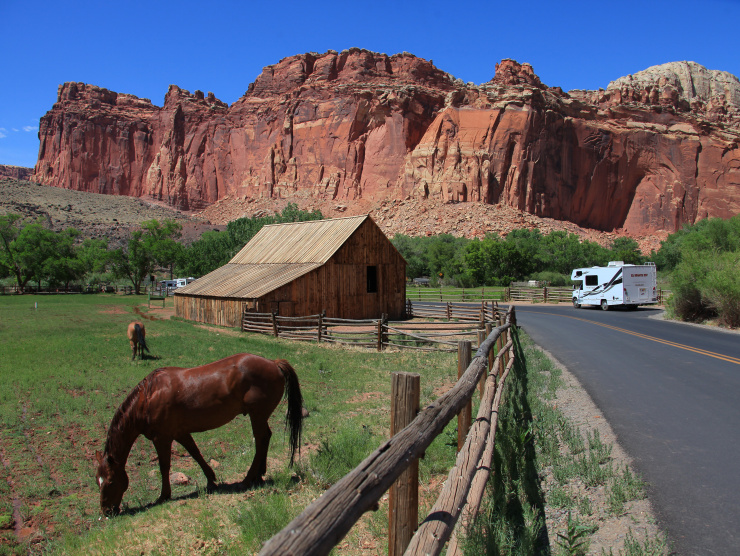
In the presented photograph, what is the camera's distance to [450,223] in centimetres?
8269

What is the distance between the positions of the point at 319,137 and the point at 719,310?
308 feet

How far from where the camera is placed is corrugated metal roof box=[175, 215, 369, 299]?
2367 centimetres

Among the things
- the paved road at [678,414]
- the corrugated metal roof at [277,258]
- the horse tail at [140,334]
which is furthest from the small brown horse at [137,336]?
the paved road at [678,414]

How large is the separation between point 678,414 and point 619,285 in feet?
78.7

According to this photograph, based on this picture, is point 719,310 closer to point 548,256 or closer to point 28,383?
point 28,383

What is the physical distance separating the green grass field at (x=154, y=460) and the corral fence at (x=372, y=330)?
3630 millimetres

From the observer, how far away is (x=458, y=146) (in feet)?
302

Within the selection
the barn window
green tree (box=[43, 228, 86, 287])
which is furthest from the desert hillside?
the barn window

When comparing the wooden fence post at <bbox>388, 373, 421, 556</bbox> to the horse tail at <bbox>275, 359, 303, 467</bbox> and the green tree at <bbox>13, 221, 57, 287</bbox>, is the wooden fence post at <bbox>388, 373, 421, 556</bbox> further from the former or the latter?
the green tree at <bbox>13, 221, 57, 287</bbox>

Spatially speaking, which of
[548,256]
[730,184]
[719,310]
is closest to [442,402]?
[719,310]

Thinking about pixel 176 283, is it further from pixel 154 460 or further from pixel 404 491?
pixel 404 491

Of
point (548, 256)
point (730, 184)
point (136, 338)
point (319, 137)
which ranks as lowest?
point (136, 338)

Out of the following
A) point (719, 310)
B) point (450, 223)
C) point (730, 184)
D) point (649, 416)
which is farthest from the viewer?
point (730, 184)

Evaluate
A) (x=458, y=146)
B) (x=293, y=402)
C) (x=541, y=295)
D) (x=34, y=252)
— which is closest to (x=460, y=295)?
(x=541, y=295)
